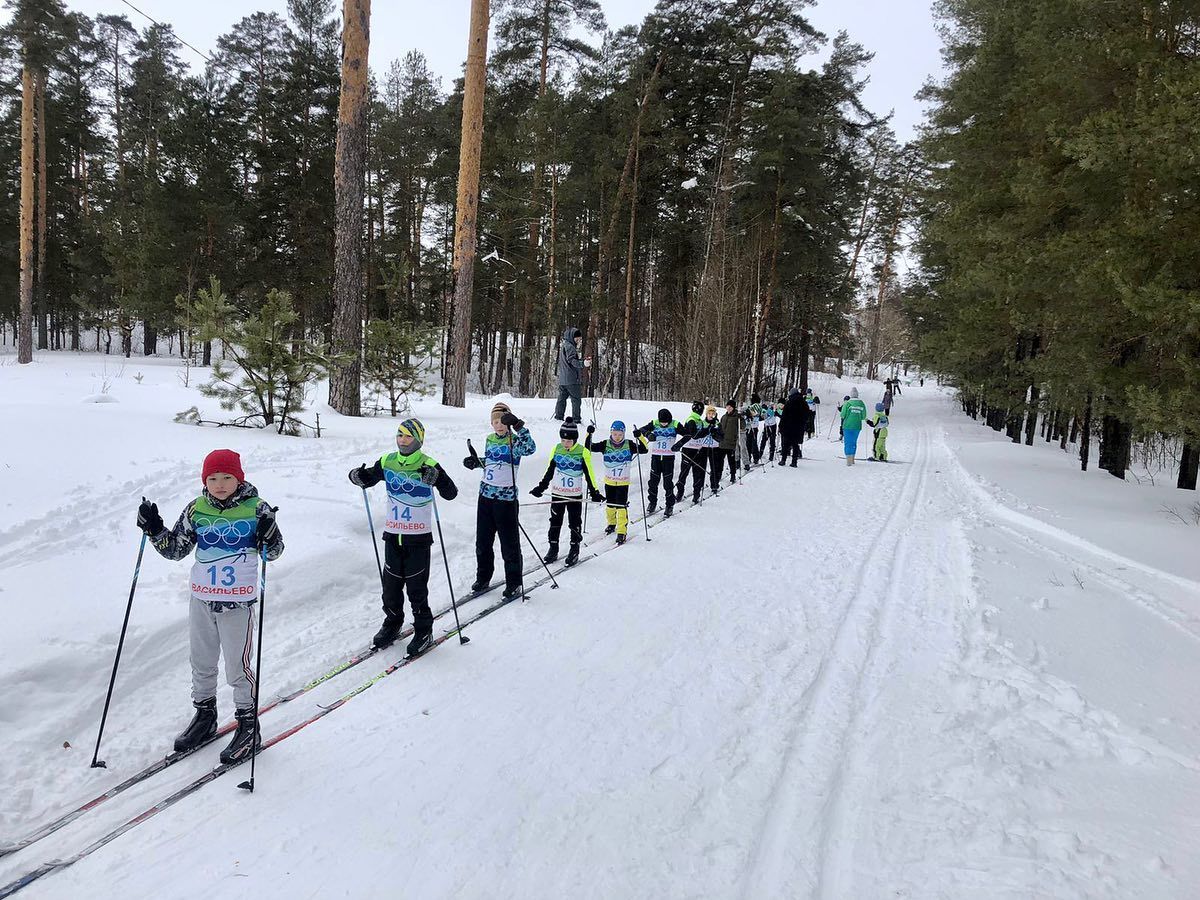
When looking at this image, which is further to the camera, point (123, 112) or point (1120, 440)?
point (123, 112)

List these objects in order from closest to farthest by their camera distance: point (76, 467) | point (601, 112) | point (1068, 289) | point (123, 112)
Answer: point (76, 467), point (1068, 289), point (601, 112), point (123, 112)

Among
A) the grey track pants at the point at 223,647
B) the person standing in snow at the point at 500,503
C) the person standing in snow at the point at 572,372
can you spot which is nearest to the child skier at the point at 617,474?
the person standing in snow at the point at 500,503

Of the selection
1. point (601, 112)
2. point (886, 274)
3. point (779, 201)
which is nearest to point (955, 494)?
point (779, 201)

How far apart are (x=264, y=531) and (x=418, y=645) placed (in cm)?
153

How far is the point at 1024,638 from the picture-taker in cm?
512

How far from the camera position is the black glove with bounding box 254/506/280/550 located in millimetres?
3676

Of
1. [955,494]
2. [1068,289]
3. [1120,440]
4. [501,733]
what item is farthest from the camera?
[1120,440]

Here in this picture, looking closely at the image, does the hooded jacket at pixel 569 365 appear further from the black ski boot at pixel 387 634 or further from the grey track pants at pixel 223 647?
the grey track pants at pixel 223 647

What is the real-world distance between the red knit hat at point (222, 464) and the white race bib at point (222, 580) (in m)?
0.49

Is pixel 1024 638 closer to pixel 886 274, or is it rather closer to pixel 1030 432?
pixel 1030 432

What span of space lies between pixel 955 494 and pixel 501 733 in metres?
11.5

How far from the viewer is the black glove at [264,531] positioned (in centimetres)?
368

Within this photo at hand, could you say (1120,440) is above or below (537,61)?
below

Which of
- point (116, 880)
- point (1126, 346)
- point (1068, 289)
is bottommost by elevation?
point (116, 880)
